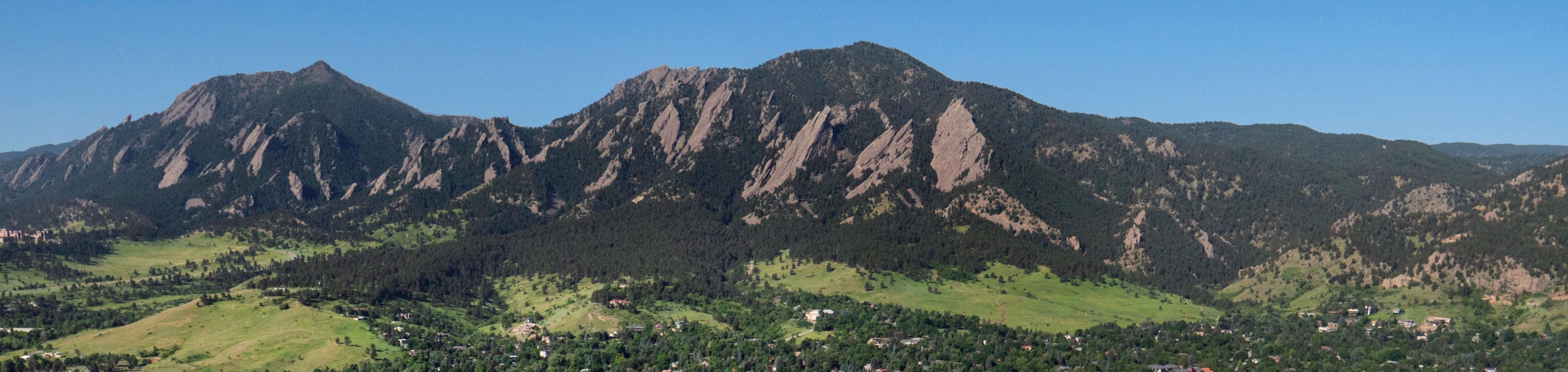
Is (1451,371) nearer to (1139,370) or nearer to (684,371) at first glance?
(1139,370)

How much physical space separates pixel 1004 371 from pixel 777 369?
1532 inches

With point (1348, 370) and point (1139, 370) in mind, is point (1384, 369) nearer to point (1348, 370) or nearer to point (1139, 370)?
point (1348, 370)

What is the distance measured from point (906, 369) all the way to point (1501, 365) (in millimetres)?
102887

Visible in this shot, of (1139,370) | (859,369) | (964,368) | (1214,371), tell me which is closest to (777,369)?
(859,369)

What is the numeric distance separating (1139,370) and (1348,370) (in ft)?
113

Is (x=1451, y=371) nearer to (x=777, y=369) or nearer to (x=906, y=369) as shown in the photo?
(x=906, y=369)

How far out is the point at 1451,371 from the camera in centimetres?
19275

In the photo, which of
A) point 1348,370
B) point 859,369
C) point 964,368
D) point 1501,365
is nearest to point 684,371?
point 859,369

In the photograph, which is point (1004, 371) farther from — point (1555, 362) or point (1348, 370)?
point (1555, 362)

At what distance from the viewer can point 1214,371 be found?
7859 inches

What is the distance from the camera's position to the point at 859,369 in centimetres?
19988

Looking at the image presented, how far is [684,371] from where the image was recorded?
200 m

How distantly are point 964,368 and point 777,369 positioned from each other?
32.3 m

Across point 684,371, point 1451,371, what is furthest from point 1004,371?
point 1451,371
